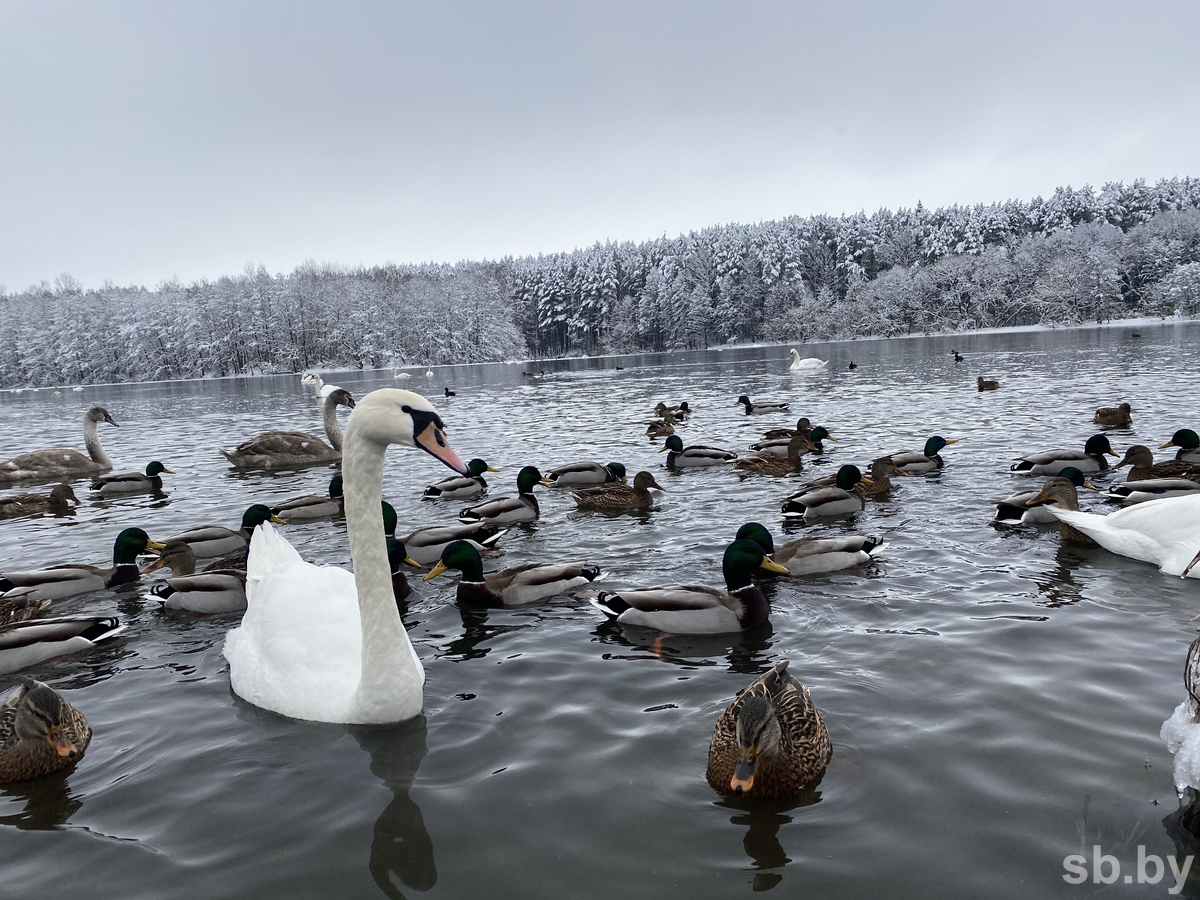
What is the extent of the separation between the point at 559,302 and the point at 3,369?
261 ft

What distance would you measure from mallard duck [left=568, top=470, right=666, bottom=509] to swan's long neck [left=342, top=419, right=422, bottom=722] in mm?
6992

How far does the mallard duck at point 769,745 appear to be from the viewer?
4.00 meters

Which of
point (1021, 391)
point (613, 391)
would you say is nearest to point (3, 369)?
point (613, 391)

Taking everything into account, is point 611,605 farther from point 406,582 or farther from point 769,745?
point 769,745

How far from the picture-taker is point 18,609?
7.44 m

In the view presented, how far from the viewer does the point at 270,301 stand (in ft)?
355

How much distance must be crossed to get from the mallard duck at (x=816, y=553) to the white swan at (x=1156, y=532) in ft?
7.85

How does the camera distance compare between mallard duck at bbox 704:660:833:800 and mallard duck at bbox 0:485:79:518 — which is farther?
mallard duck at bbox 0:485:79:518

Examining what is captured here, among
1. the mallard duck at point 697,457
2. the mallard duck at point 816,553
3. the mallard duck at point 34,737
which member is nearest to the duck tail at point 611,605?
the mallard duck at point 816,553

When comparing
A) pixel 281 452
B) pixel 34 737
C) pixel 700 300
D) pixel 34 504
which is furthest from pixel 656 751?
pixel 700 300

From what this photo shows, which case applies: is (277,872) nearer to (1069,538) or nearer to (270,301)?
(1069,538)

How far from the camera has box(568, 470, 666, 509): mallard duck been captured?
11.9 meters

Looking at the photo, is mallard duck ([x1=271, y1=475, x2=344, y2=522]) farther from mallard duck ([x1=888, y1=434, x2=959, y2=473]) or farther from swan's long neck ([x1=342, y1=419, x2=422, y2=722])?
mallard duck ([x1=888, y1=434, x2=959, y2=473])

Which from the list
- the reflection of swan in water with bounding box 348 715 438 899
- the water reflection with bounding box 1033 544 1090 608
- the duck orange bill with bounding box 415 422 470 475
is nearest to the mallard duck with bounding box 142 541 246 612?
the reflection of swan in water with bounding box 348 715 438 899
